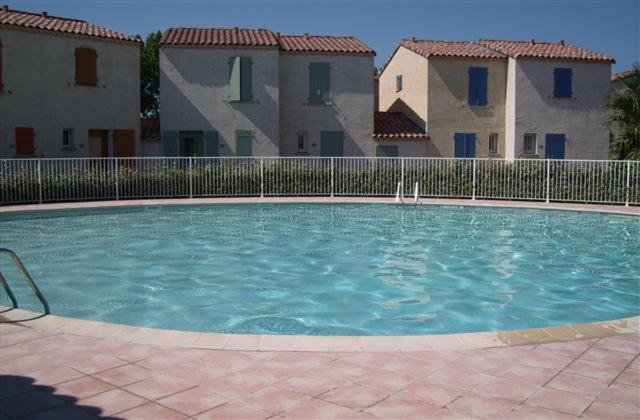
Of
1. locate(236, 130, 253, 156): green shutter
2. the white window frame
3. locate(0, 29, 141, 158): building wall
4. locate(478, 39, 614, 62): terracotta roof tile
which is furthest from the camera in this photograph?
locate(478, 39, 614, 62): terracotta roof tile

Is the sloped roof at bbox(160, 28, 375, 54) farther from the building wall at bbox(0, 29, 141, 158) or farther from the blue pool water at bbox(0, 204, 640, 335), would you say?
the blue pool water at bbox(0, 204, 640, 335)

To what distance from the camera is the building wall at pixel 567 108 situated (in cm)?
2959

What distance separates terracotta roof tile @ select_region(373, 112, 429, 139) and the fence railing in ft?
18.7

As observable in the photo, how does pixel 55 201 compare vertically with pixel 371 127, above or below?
below

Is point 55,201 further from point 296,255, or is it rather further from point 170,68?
point 296,255

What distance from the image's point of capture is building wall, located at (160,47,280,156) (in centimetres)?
2722

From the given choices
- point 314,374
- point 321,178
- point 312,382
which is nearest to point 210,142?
point 321,178

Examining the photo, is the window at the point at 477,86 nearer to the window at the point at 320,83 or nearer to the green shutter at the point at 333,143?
the green shutter at the point at 333,143

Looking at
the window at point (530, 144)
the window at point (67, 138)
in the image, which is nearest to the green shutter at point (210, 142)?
the window at point (67, 138)

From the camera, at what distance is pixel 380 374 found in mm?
4844

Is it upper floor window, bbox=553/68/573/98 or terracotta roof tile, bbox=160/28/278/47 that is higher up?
terracotta roof tile, bbox=160/28/278/47

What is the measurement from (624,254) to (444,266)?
13.1ft

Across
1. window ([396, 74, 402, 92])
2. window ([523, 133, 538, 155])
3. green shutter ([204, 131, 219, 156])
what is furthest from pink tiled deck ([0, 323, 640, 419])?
window ([396, 74, 402, 92])

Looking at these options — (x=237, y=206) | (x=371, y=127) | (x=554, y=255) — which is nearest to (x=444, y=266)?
(x=554, y=255)
